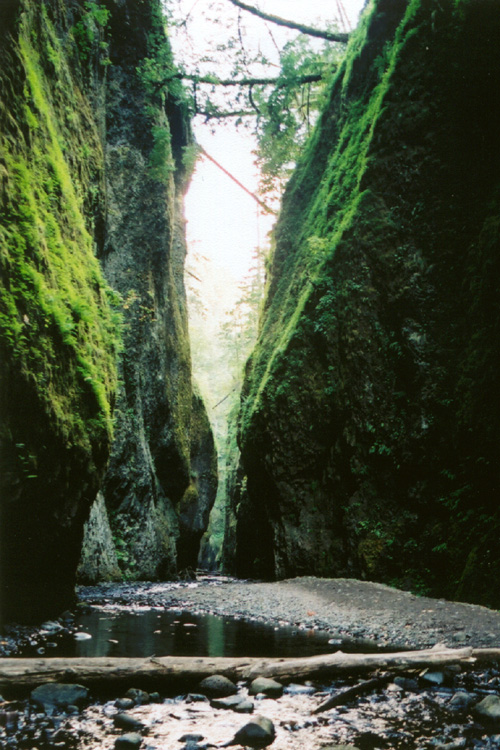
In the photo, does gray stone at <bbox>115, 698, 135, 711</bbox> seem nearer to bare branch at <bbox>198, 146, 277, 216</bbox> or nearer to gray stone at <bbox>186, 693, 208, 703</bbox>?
gray stone at <bbox>186, 693, 208, 703</bbox>

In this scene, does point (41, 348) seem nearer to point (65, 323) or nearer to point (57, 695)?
point (65, 323)

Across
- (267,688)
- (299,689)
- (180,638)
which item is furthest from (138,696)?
(180,638)

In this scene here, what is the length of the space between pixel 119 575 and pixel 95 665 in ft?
35.4

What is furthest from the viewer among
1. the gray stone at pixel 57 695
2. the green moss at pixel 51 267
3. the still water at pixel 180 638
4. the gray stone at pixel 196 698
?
the green moss at pixel 51 267

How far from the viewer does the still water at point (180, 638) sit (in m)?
4.98

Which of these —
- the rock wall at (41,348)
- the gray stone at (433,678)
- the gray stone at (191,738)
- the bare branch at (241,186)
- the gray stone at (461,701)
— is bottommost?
the gray stone at (191,738)

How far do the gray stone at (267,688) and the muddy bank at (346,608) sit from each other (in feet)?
8.19

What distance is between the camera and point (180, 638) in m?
5.77

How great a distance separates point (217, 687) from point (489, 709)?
5.97ft

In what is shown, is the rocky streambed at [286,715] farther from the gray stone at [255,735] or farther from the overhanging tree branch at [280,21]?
the overhanging tree branch at [280,21]

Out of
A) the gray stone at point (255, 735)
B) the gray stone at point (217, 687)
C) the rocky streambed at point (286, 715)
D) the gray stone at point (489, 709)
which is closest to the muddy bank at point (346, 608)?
the rocky streambed at point (286, 715)

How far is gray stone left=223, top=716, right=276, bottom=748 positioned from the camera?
2818 millimetres

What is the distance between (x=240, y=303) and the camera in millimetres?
29000

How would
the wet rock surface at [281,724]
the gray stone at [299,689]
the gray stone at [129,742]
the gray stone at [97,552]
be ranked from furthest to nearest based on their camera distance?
the gray stone at [97,552] → the gray stone at [299,689] → the wet rock surface at [281,724] → the gray stone at [129,742]
